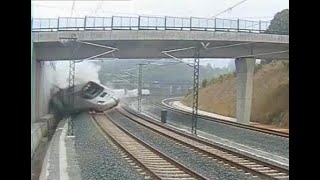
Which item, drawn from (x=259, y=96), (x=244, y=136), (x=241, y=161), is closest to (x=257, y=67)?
(x=259, y=96)

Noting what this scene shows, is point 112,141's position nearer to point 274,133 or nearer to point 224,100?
point 274,133

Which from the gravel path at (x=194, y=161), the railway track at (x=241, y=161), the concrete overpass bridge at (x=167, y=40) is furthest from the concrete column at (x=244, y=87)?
the railway track at (x=241, y=161)

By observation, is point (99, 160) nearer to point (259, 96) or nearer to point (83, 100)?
point (259, 96)

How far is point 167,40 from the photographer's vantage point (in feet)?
41.2

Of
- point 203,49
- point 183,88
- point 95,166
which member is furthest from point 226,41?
point 95,166

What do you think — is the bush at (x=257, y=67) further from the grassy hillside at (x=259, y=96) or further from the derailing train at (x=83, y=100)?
the derailing train at (x=83, y=100)

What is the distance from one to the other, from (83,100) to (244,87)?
619 centimetres

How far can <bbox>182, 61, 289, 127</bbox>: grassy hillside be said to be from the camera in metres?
13.3

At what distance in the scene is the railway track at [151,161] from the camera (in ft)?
18.6

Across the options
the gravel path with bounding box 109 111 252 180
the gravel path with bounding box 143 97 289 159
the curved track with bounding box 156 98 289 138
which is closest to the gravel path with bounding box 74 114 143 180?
the gravel path with bounding box 109 111 252 180

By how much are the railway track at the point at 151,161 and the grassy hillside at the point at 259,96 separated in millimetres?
4805

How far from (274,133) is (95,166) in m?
5.59

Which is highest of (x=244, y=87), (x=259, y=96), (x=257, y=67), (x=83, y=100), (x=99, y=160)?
(x=257, y=67)
